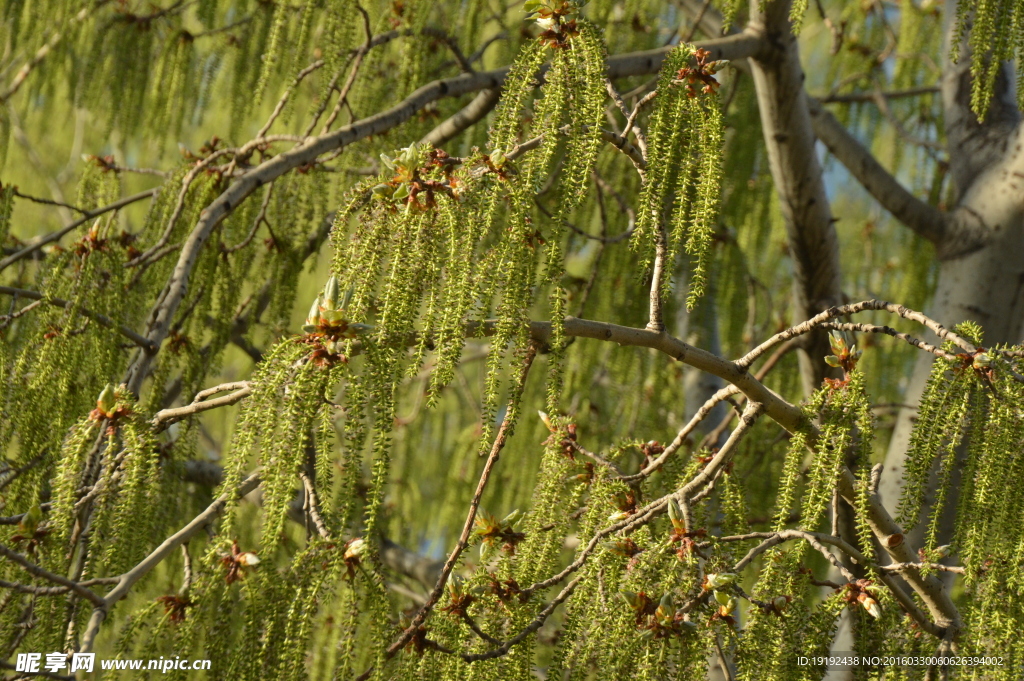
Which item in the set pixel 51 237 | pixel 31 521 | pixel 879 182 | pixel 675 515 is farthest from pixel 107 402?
pixel 879 182

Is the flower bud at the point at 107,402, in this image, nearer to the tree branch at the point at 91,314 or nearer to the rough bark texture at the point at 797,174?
the tree branch at the point at 91,314

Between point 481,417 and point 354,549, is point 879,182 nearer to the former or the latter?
point 481,417

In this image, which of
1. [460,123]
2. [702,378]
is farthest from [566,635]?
[702,378]

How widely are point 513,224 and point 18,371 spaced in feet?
2.50

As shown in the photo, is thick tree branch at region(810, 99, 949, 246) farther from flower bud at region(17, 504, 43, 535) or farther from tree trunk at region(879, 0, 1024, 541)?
flower bud at region(17, 504, 43, 535)

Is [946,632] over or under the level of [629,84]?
under

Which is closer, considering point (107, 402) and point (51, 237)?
point (107, 402)

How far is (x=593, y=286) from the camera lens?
7.30 ft

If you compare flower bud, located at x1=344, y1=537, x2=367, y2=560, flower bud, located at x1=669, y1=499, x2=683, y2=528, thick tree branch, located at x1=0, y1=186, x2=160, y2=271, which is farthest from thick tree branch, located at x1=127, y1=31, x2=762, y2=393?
flower bud, located at x1=669, y1=499, x2=683, y2=528

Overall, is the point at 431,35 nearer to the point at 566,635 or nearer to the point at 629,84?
the point at 629,84

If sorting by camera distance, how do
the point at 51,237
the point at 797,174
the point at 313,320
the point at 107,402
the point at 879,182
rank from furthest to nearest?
the point at 879,182 → the point at 797,174 → the point at 51,237 → the point at 107,402 → the point at 313,320

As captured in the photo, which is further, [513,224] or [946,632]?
[946,632]

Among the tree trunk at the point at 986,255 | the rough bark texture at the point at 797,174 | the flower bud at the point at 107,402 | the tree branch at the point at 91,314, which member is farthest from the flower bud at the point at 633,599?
the rough bark texture at the point at 797,174

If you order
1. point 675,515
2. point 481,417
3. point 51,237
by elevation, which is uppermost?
point 51,237
